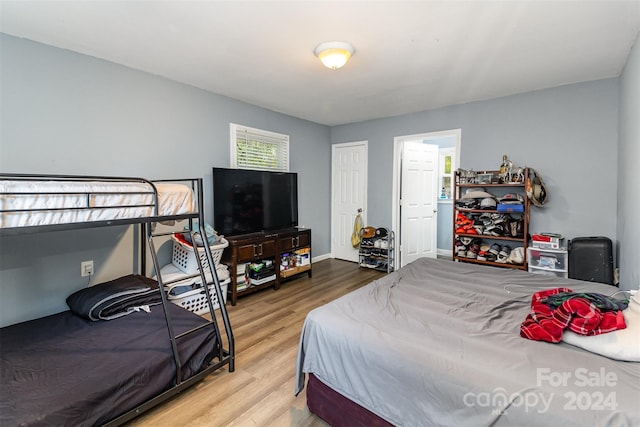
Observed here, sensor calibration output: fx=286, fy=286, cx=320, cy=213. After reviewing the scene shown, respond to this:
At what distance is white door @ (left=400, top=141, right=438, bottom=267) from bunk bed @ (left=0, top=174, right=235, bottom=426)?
3346 millimetres

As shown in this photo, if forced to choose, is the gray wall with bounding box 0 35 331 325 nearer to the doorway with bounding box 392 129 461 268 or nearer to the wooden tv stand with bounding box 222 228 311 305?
the wooden tv stand with bounding box 222 228 311 305

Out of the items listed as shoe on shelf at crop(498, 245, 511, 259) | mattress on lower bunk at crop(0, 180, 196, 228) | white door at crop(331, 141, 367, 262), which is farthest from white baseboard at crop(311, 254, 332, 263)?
mattress on lower bunk at crop(0, 180, 196, 228)

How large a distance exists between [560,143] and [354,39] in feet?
8.98

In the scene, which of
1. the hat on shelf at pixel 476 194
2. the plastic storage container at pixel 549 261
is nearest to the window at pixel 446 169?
the hat on shelf at pixel 476 194

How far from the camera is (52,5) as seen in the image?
1.86m

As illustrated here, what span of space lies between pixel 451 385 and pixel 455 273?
1444mm

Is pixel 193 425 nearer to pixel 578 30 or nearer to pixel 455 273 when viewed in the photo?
pixel 455 273

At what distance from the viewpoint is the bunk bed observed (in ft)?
4.52

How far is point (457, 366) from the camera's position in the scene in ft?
3.80

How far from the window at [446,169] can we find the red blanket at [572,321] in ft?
14.6

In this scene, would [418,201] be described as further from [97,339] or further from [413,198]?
[97,339]

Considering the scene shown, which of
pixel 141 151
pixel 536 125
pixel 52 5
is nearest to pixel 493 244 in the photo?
pixel 536 125

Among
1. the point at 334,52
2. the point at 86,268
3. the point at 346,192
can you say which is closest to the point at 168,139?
the point at 86,268

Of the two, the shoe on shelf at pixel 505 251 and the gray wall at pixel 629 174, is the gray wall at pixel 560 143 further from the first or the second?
the shoe on shelf at pixel 505 251
